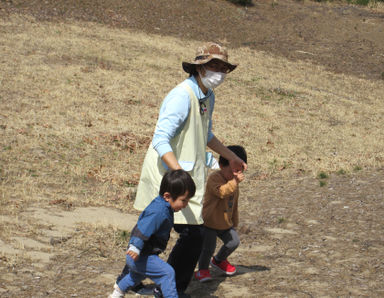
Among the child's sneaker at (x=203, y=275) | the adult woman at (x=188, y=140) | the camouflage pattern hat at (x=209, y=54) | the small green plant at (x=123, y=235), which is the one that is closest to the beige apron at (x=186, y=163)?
the adult woman at (x=188, y=140)

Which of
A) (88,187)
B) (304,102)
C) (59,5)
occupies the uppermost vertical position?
(59,5)

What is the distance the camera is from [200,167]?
455 cm

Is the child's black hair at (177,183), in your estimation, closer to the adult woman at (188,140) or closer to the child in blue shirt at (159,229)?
the child in blue shirt at (159,229)

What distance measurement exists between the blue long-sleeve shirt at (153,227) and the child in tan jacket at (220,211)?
88 centimetres

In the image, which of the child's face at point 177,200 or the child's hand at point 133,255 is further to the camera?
the child's face at point 177,200

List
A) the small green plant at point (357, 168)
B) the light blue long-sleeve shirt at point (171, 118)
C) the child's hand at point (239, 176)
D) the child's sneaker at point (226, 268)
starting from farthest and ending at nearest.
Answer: the small green plant at point (357, 168) → the child's sneaker at point (226, 268) → the child's hand at point (239, 176) → the light blue long-sleeve shirt at point (171, 118)

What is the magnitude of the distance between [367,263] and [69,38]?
1652 cm

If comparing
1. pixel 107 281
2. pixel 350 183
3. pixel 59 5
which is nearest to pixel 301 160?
pixel 350 183

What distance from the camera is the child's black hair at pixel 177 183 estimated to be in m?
4.04

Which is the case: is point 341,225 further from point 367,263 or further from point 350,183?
point 350,183

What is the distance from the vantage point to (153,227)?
13.1 feet

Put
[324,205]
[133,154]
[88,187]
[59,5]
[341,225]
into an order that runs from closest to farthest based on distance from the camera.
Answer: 1. [341,225]
2. [324,205]
3. [88,187]
4. [133,154]
5. [59,5]

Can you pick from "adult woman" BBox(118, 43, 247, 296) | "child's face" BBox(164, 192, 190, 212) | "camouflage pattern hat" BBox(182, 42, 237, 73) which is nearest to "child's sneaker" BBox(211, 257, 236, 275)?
"adult woman" BBox(118, 43, 247, 296)

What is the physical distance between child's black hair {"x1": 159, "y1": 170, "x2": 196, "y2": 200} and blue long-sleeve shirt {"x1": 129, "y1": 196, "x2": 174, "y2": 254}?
10 centimetres
